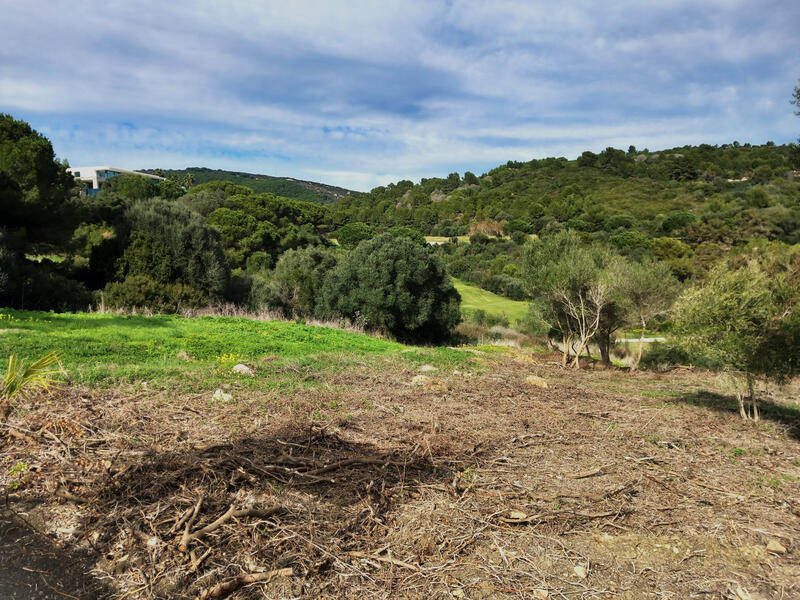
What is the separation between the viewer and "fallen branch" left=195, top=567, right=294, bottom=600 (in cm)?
319

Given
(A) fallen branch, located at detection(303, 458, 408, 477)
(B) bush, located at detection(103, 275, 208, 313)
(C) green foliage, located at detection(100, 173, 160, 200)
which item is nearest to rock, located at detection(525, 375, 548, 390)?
(A) fallen branch, located at detection(303, 458, 408, 477)

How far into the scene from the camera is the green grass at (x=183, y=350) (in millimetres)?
7887

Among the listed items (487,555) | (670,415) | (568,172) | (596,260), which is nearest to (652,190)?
(568,172)

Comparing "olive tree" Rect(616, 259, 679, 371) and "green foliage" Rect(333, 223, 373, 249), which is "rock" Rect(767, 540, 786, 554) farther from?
"green foliage" Rect(333, 223, 373, 249)

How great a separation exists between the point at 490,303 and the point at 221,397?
38.2 metres

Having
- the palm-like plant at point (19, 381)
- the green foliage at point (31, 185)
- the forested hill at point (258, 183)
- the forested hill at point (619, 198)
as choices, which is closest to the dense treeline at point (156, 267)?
the green foliage at point (31, 185)

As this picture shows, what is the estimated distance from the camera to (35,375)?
19.0 feet

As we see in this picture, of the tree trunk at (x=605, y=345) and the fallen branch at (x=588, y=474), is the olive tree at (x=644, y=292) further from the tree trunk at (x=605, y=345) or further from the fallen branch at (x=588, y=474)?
the fallen branch at (x=588, y=474)

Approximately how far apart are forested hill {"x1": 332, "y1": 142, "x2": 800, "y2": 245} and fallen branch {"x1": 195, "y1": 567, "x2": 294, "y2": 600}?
6126 centimetres

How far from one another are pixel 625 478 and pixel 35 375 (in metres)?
7.36

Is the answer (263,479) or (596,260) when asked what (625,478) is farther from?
(596,260)

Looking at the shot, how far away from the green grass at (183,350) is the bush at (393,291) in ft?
27.5

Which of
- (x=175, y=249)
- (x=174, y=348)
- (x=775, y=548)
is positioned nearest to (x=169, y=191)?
(x=175, y=249)

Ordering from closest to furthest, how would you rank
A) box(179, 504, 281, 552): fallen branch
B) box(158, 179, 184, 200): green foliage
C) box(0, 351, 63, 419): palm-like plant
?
box(179, 504, 281, 552): fallen branch, box(0, 351, 63, 419): palm-like plant, box(158, 179, 184, 200): green foliage
